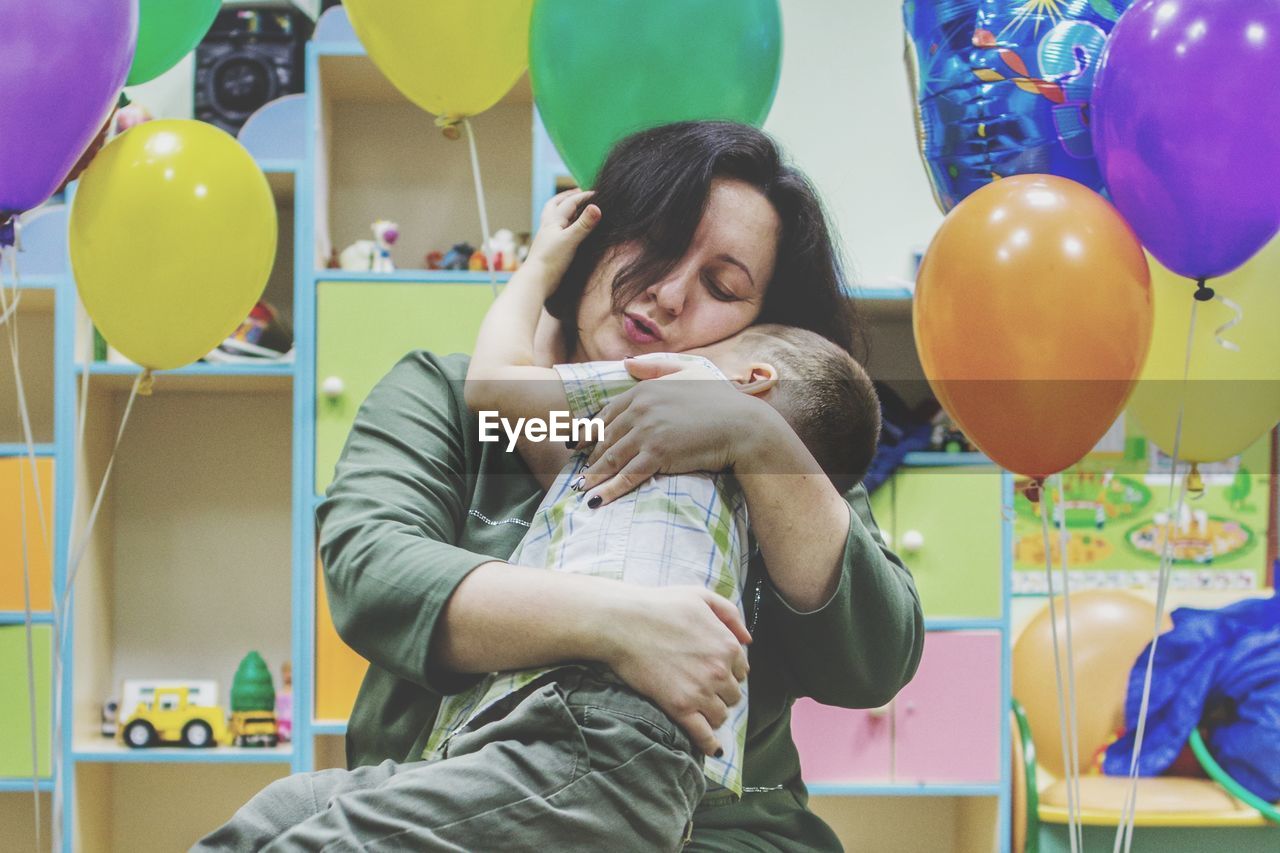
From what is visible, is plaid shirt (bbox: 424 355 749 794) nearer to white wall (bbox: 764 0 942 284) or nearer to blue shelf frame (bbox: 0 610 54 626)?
blue shelf frame (bbox: 0 610 54 626)

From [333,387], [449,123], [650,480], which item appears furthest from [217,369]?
[650,480]

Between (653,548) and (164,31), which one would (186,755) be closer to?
(164,31)

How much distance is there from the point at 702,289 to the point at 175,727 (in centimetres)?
204

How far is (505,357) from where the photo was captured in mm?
978

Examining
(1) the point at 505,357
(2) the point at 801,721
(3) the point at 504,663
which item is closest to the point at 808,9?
(2) the point at 801,721

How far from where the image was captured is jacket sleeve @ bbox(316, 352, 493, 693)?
2.72ft

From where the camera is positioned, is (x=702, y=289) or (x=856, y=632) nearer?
(x=856, y=632)

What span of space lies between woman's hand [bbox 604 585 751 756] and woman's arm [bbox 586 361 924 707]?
0.09 meters

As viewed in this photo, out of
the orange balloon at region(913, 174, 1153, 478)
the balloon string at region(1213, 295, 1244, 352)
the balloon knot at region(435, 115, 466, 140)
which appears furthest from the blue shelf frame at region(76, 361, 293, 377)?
the balloon string at region(1213, 295, 1244, 352)

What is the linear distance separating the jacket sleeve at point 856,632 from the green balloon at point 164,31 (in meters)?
1.14

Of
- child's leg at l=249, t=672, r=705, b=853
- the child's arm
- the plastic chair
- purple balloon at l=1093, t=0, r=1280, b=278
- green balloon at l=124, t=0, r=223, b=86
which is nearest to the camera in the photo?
child's leg at l=249, t=672, r=705, b=853

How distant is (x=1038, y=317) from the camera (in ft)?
3.69

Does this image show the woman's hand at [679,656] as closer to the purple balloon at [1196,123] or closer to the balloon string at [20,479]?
the purple balloon at [1196,123]

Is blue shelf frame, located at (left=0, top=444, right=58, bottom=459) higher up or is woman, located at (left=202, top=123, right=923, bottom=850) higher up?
woman, located at (left=202, top=123, right=923, bottom=850)
